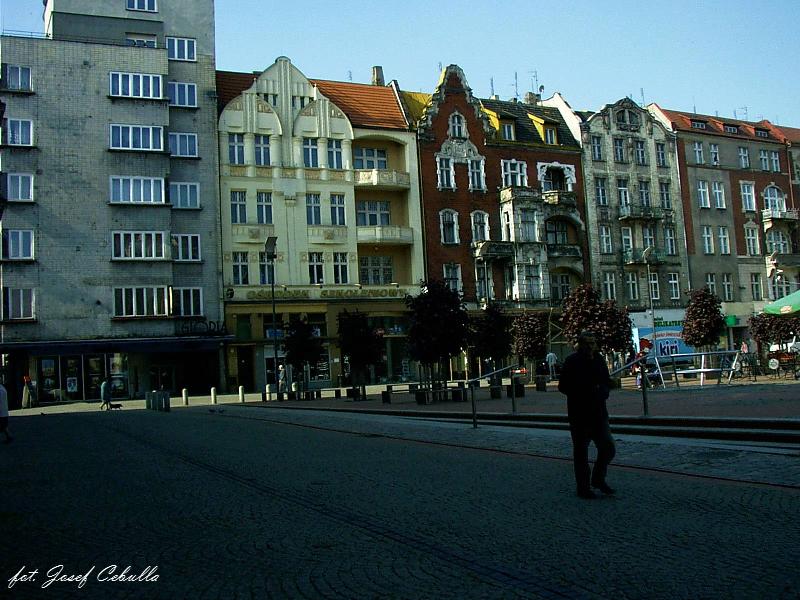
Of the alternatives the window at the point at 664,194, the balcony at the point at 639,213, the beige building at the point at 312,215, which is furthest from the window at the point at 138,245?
the window at the point at 664,194

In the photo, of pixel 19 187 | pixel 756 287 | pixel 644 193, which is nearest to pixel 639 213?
pixel 644 193

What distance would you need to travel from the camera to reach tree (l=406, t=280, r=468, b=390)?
3186 cm

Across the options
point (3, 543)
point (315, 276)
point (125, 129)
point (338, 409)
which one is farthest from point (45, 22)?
point (3, 543)

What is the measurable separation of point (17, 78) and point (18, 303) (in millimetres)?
12799

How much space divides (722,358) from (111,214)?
1370 inches

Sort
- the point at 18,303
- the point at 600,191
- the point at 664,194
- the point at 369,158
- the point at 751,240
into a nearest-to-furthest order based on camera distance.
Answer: the point at 18,303, the point at 369,158, the point at 600,191, the point at 664,194, the point at 751,240

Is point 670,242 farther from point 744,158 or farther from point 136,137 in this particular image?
point 136,137

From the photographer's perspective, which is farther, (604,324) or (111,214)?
(111,214)

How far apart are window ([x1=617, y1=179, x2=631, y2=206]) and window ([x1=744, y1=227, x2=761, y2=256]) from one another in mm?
11412

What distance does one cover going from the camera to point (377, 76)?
2514 inches

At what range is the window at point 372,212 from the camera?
186 ft

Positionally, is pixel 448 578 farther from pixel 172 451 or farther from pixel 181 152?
pixel 181 152

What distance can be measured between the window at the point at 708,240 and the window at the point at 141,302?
4124cm

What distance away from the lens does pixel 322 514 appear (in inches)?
321
